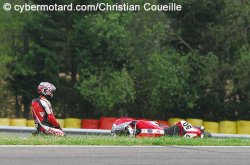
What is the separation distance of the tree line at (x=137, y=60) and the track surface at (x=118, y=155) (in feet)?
73.4

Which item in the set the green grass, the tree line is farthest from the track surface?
the tree line

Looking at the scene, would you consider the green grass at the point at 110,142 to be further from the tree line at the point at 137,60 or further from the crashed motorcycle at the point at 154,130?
the tree line at the point at 137,60

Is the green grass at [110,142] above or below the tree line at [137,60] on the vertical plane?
below

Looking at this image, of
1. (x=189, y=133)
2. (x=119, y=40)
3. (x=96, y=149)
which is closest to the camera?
(x=96, y=149)

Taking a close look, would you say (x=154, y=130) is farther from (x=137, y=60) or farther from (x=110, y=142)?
(x=137, y=60)

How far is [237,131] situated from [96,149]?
69.1 ft

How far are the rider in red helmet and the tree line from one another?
20027 mm

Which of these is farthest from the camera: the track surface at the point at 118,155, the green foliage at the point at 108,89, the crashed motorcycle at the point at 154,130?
the green foliage at the point at 108,89

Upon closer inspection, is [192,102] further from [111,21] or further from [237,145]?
[237,145]

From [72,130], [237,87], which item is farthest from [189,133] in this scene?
[237,87]

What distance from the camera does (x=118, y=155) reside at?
9.82 metres

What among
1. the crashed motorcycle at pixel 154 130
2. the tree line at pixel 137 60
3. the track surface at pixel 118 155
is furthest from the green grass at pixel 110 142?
the tree line at pixel 137 60

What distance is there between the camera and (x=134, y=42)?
35344 millimetres

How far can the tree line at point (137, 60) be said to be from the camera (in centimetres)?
3375
